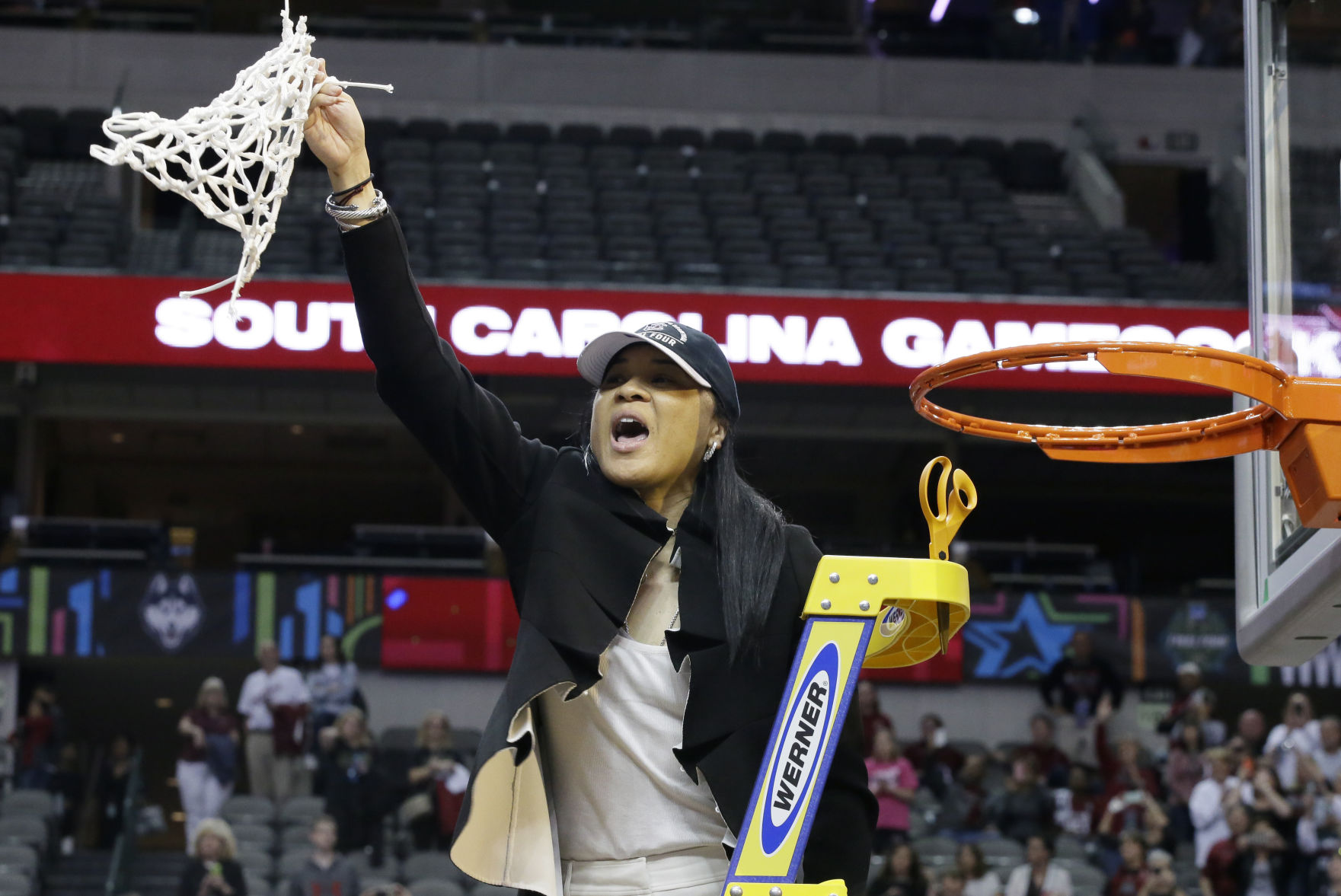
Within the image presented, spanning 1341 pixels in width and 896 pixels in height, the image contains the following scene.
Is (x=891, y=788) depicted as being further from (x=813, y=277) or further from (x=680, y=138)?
(x=680, y=138)

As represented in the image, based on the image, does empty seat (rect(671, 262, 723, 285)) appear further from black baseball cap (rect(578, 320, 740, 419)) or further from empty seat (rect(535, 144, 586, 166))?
black baseball cap (rect(578, 320, 740, 419))

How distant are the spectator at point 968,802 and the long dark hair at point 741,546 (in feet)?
31.7

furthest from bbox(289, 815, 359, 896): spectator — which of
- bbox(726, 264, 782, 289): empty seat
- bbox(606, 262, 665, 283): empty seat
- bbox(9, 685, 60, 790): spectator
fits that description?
bbox(726, 264, 782, 289): empty seat

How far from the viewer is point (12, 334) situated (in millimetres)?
15305

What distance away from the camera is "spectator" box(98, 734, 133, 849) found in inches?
493

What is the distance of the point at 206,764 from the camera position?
40.5ft

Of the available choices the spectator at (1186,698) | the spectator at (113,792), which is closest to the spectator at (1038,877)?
the spectator at (1186,698)

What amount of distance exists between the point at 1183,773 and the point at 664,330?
1040 centimetres

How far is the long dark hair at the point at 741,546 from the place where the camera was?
2654 millimetres

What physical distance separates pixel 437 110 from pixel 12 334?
8.22 meters

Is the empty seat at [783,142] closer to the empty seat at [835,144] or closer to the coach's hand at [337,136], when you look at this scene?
the empty seat at [835,144]

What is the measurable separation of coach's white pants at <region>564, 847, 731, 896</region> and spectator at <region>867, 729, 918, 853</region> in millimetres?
8752

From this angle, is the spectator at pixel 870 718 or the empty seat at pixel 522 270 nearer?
the spectator at pixel 870 718

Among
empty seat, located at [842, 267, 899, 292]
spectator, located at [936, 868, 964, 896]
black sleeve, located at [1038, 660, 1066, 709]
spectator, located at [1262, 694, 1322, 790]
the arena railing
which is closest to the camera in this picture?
spectator, located at [936, 868, 964, 896]
